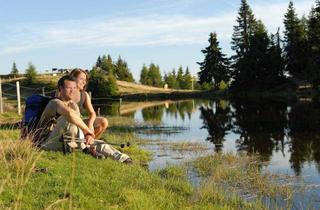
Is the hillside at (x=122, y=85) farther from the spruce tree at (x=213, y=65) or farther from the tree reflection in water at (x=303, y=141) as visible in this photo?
the tree reflection in water at (x=303, y=141)

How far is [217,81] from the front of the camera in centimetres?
6350

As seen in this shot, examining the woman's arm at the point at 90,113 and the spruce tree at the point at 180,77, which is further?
the spruce tree at the point at 180,77

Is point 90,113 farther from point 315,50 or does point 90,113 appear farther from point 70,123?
point 315,50

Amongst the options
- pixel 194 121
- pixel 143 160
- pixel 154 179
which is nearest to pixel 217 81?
pixel 194 121

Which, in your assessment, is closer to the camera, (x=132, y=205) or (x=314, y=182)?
(x=132, y=205)

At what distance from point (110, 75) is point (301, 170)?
5079 cm

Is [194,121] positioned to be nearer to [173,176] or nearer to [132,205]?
[173,176]

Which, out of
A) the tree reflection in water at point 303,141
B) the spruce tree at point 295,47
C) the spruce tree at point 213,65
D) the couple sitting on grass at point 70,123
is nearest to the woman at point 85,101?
the couple sitting on grass at point 70,123

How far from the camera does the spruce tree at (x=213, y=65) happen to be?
62969 millimetres

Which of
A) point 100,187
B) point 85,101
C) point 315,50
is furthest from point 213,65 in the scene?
point 100,187

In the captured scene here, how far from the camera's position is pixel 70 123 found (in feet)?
26.2

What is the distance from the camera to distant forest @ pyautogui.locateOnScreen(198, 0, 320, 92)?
4981 centimetres

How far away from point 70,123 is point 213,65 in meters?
55.9

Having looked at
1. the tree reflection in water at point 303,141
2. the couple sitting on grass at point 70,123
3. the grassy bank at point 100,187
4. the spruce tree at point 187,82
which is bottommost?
the tree reflection in water at point 303,141
